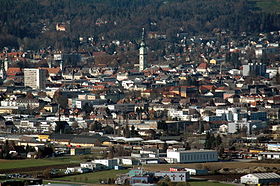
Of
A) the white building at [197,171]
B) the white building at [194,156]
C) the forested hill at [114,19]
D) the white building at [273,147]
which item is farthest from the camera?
the forested hill at [114,19]

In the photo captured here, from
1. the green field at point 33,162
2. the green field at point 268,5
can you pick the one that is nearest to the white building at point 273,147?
the green field at point 33,162

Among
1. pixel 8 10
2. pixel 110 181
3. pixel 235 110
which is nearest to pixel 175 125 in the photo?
pixel 235 110

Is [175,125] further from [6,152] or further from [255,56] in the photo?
[255,56]

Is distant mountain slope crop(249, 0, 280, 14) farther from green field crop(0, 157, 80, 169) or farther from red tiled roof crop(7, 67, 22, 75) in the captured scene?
green field crop(0, 157, 80, 169)

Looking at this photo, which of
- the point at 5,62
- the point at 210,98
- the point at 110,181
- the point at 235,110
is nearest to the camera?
the point at 110,181

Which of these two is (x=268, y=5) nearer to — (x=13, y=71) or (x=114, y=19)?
(x=114, y=19)

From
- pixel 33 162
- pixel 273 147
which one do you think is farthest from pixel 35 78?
pixel 33 162

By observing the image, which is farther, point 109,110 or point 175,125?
point 109,110

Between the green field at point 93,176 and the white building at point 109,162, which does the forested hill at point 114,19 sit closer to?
the white building at point 109,162
